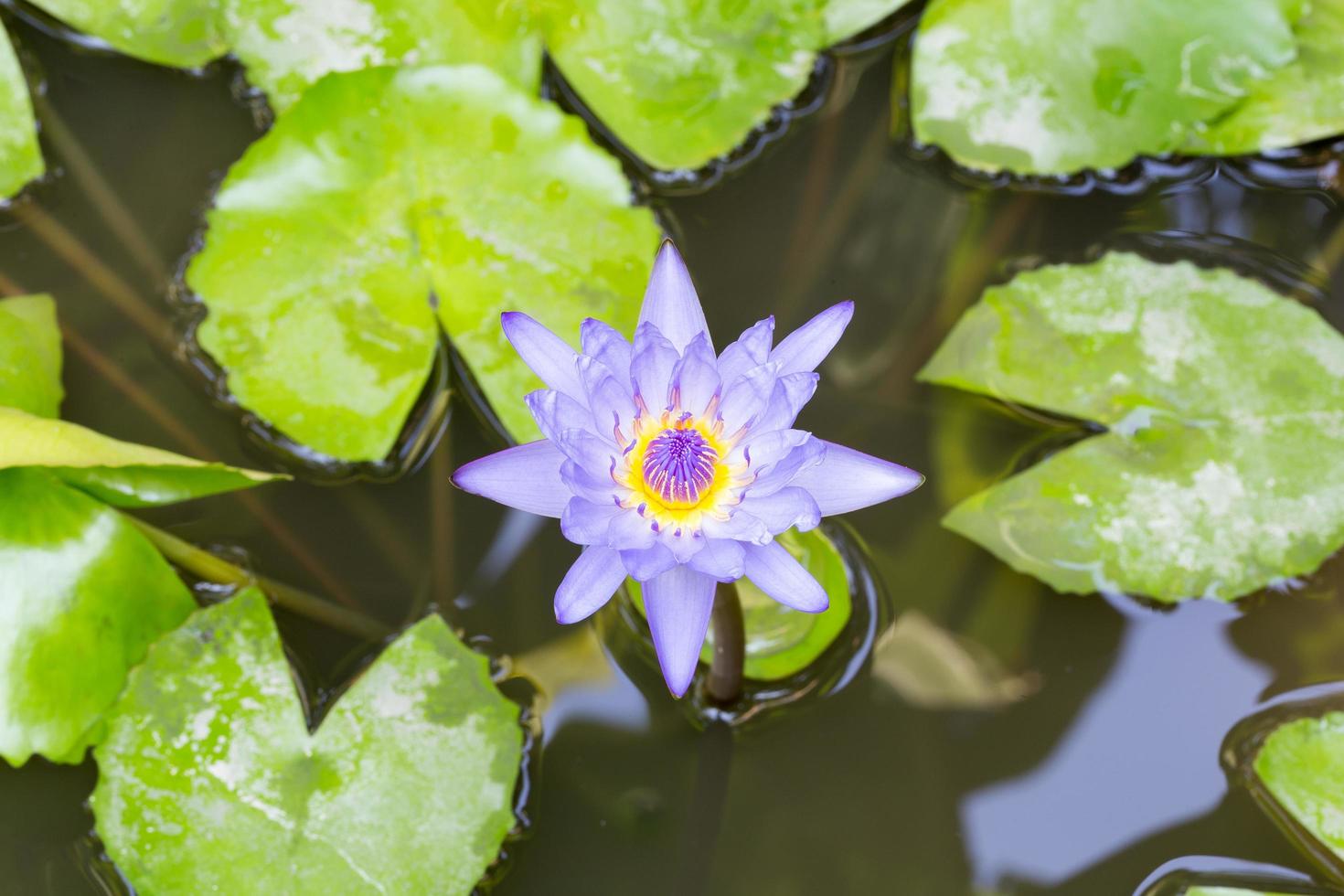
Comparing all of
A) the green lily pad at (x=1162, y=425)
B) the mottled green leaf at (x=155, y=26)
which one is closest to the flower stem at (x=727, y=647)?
the green lily pad at (x=1162, y=425)

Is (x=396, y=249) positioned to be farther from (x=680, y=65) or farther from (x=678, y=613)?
(x=678, y=613)

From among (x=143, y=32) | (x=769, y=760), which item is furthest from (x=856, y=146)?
(x=143, y=32)

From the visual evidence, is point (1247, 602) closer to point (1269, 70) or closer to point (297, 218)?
point (1269, 70)

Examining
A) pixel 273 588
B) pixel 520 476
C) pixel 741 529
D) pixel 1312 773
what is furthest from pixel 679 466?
pixel 1312 773

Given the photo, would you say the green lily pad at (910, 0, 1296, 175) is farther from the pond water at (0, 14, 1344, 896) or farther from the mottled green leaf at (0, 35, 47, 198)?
the mottled green leaf at (0, 35, 47, 198)

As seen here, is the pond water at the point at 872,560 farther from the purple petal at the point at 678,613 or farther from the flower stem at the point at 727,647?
the purple petal at the point at 678,613

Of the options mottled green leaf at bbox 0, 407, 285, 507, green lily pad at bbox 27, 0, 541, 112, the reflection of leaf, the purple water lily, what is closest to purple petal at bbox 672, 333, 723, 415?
the purple water lily

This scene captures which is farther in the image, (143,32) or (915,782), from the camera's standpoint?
(143,32)
